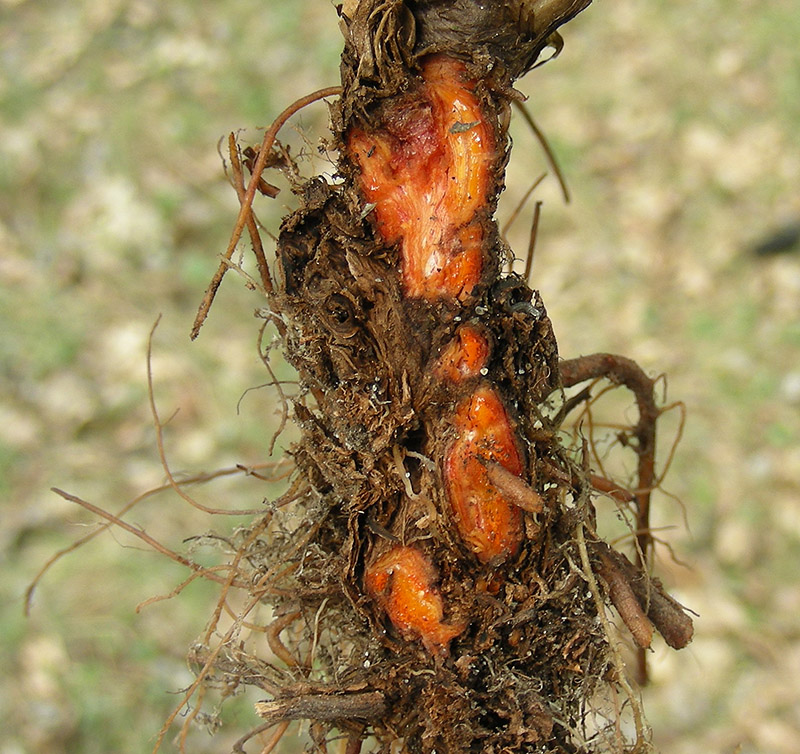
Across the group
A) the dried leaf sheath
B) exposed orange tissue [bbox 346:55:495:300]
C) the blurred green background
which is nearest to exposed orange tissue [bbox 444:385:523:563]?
the dried leaf sheath

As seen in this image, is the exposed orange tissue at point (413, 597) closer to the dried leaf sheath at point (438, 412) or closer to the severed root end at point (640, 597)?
the dried leaf sheath at point (438, 412)

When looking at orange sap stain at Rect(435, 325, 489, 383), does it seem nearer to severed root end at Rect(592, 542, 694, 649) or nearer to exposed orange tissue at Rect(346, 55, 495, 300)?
exposed orange tissue at Rect(346, 55, 495, 300)

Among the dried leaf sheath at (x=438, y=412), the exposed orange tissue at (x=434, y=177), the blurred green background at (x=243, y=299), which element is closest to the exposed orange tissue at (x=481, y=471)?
the dried leaf sheath at (x=438, y=412)

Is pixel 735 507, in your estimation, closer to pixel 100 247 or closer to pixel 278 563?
pixel 278 563

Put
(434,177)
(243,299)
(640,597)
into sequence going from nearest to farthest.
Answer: (434,177) < (640,597) < (243,299)

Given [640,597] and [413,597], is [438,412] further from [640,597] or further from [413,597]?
[640,597]

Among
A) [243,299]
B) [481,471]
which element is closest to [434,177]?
[481,471]
